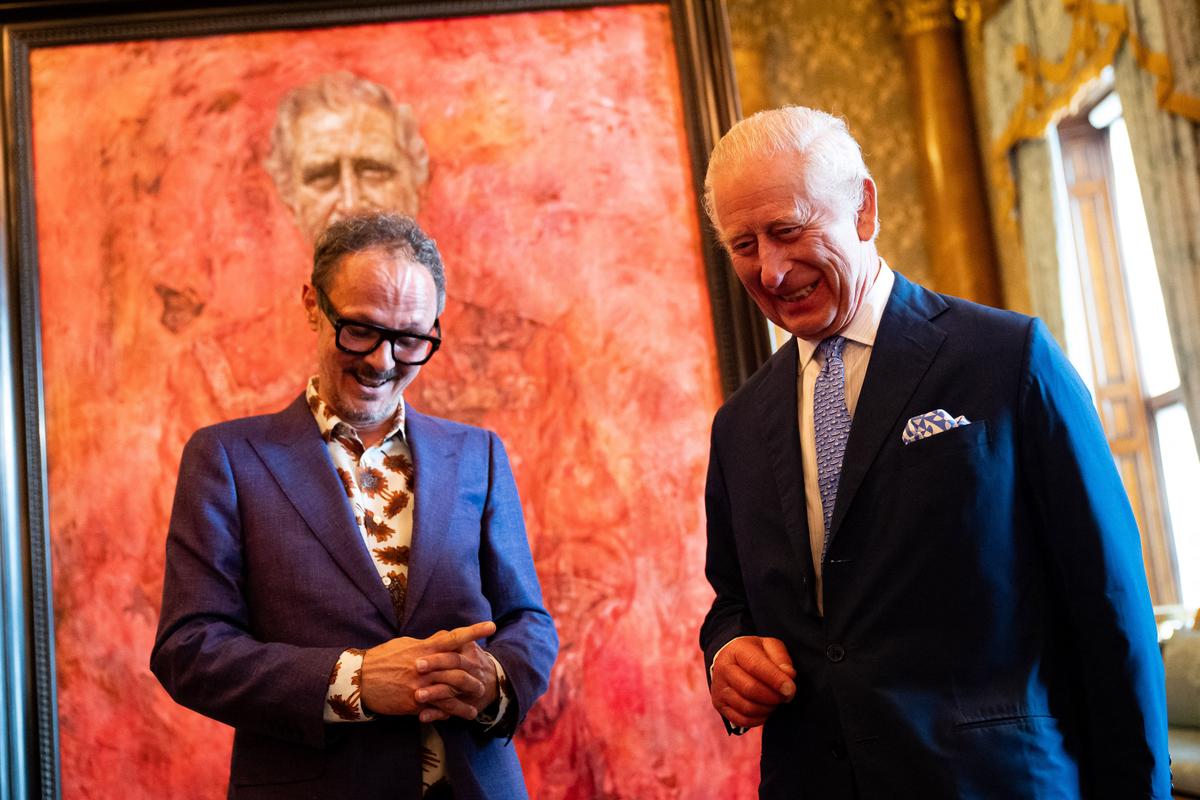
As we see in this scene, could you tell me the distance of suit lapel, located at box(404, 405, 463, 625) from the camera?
2143 millimetres

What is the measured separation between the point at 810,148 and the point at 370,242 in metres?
→ 0.90

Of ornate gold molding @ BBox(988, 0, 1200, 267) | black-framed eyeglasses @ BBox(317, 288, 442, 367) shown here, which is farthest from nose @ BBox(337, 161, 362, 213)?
ornate gold molding @ BBox(988, 0, 1200, 267)

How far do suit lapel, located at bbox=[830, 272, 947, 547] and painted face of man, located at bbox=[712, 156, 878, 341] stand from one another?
88 mm

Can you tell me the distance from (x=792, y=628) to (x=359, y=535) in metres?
0.83

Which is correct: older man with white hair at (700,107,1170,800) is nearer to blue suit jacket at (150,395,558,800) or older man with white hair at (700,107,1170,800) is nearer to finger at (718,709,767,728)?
finger at (718,709,767,728)

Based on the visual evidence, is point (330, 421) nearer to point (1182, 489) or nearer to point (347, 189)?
point (347, 189)

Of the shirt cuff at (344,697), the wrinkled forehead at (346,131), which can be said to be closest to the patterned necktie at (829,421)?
the shirt cuff at (344,697)

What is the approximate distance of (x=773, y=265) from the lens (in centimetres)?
183

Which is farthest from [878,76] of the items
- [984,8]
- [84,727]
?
[84,727]

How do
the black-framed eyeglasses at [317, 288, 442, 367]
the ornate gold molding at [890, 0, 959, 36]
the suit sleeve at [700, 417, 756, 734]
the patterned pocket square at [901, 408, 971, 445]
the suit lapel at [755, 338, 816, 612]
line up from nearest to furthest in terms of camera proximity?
the patterned pocket square at [901, 408, 971, 445]
the suit lapel at [755, 338, 816, 612]
the suit sleeve at [700, 417, 756, 734]
the black-framed eyeglasses at [317, 288, 442, 367]
the ornate gold molding at [890, 0, 959, 36]

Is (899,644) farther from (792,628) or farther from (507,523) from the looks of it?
(507,523)

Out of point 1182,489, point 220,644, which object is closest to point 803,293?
point 220,644

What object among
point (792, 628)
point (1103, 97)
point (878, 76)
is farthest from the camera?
point (878, 76)

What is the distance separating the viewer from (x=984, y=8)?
6527 mm
